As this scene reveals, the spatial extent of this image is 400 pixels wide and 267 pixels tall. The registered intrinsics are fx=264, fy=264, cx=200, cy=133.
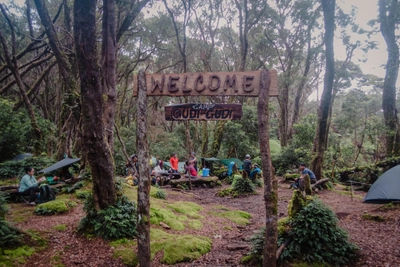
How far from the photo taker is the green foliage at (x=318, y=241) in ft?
14.4

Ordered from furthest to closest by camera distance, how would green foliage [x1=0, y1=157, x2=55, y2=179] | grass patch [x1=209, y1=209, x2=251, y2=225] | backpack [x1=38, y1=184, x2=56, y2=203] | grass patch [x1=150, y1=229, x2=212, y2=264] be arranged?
green foliage [x1=0, y1=157, x2=55, y2=179] → backpack [x1=38, y1=184, x2=56, y2=203] → grass patch [x1=209, y1=209, x2=251, y2=225] → grass patch [x1=150, y1=229, x2=212, y2=264]

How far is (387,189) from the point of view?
7.65 meters

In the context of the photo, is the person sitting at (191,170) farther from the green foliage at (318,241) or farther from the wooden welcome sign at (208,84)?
the wooden welcome sign at (208,84)

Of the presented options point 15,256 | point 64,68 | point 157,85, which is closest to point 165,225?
point 15,256

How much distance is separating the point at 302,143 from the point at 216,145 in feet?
19.1

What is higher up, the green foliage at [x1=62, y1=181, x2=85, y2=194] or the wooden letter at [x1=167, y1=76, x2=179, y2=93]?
the wooden letter at [x1=167, y1=76, x2=179, y2=93]

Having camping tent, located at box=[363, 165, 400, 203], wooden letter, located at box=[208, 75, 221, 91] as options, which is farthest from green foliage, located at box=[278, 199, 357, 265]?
camping tent, located at box=[363, 165, 400, 203]

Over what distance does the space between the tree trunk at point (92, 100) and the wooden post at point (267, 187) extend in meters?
3.43

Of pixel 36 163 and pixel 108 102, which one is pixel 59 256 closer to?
pixel 108 102

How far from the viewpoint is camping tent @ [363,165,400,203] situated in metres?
7.45

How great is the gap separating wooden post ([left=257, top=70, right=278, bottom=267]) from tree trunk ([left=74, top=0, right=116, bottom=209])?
343cm

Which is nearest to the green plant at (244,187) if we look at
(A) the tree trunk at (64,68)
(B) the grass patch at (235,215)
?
(B) the grass patch at (235,215)

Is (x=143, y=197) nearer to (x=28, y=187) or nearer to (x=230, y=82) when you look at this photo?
(x=230, y=82)

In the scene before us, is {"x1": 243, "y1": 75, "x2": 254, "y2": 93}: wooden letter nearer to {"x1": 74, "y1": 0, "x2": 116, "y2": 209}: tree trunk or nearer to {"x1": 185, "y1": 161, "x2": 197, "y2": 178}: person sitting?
{"x1": 74, "y1": 0, "x2": 116, "y2": 209}: tree trunk
